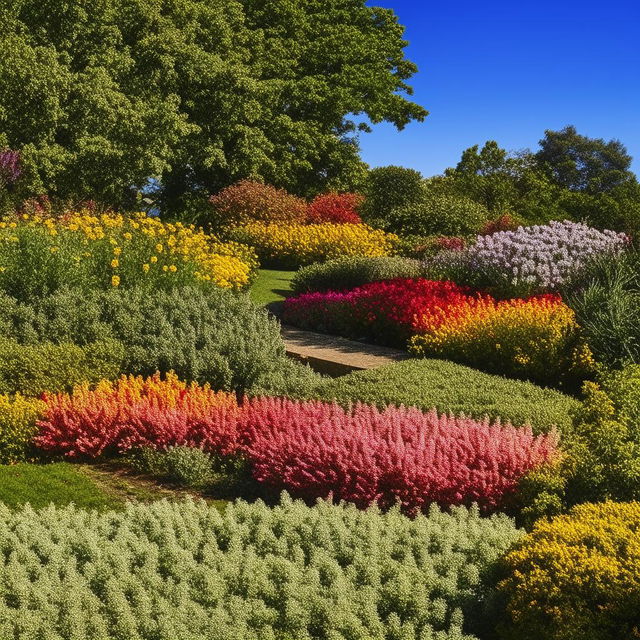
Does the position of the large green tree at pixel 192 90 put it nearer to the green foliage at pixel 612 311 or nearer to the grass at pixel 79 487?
the green foliage at pixel 612 311

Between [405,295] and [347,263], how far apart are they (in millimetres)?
3919

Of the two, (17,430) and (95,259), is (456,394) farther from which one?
(95,259)

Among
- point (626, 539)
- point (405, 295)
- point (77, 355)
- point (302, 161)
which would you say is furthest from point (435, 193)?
point (626, 539)

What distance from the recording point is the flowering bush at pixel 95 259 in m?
11.0

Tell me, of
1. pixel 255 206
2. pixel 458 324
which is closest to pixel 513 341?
pixel 458 324

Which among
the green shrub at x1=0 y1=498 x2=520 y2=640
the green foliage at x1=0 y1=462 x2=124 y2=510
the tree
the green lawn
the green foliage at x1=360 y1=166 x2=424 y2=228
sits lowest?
the green foliage at x1=0 y1=462 x2=124 y2=510

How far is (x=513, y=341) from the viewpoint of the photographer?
9.80 meters

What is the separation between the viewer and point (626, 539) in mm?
3984

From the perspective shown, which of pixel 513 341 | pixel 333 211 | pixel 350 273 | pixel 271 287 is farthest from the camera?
pixel 333 211

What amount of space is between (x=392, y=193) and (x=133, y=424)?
67.5ft

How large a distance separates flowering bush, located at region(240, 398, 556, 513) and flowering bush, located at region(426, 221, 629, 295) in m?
6.73

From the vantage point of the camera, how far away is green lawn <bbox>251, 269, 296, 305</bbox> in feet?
52.0

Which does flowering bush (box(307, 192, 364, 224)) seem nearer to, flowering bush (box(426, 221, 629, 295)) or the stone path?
flowering bush (box(426, 221, 629, 295))

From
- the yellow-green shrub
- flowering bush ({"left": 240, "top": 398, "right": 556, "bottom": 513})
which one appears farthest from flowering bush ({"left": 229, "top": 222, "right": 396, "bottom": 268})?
flowering bush ({"left": 240, "top": 398, "right": 556, "bottom": 513})
